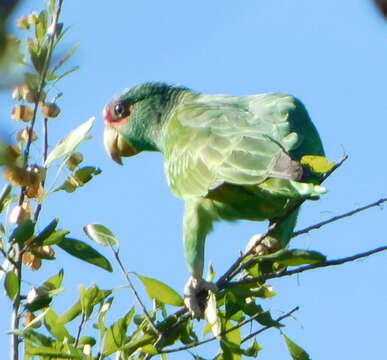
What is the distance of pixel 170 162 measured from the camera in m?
4.09

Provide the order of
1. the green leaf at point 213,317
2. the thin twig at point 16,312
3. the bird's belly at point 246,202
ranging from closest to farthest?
the thin twig at point 16,312 < the green leaf at point 213,317 < the bird's belly at point 246,202

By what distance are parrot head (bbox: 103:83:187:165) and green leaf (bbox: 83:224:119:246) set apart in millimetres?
2198

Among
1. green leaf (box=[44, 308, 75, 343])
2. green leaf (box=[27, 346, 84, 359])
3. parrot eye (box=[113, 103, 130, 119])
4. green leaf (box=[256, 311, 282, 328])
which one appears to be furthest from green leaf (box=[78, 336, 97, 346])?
parrot eye (box=[113, 103, 130, 119])

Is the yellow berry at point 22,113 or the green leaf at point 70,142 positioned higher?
the yellow berry at point 22,113

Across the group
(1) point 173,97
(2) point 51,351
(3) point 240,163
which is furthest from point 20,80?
(1) point 173,97

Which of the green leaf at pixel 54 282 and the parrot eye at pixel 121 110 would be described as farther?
the parrot eye at pixel 121 110

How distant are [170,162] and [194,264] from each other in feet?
2.95

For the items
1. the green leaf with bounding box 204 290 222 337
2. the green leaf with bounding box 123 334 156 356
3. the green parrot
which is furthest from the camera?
the green parrot

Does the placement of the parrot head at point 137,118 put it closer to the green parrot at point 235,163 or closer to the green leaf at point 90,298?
the green parrot at point 235,163

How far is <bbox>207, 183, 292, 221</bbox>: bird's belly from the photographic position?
318 centimetres

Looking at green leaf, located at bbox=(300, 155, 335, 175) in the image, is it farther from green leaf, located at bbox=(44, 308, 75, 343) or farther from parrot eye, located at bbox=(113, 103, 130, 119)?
parrot eye, located at bbox=(113, 103, 130, 119)

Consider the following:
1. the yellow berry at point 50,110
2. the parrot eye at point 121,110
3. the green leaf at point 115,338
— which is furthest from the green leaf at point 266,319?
the parrot eye at point 121,110

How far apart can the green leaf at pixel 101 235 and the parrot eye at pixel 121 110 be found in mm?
2567

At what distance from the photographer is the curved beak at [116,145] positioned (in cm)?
514
